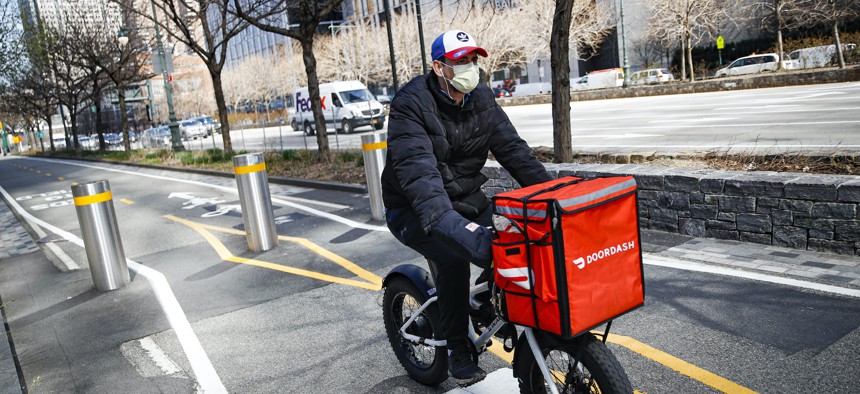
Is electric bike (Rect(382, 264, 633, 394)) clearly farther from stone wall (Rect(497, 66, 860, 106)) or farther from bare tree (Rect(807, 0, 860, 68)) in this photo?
bare tree (Rect(807, 0, 860, 68))

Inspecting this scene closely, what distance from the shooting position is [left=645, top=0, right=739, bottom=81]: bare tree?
36.8 meters

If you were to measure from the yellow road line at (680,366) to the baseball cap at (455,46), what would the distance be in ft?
7.48

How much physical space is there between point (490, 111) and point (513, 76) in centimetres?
6167

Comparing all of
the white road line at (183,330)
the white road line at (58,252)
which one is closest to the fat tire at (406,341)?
the white road line at (183,330)

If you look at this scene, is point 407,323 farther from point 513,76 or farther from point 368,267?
point 513,76

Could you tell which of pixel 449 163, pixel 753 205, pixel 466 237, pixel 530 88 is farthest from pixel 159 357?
pixel 530 88

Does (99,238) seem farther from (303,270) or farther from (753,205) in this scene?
(753,205)

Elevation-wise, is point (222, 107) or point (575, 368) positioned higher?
point (222, 107)

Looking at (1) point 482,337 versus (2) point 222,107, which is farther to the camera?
(2) point 222,107

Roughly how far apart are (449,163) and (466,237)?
29.4 inches

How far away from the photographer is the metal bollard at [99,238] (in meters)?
6.95

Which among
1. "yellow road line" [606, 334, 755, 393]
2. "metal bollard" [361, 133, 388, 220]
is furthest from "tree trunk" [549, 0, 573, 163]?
"yellow road line" [606, 334, 755, 393]

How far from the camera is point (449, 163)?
334 cm

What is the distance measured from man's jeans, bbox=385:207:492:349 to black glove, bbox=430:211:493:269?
45cm
